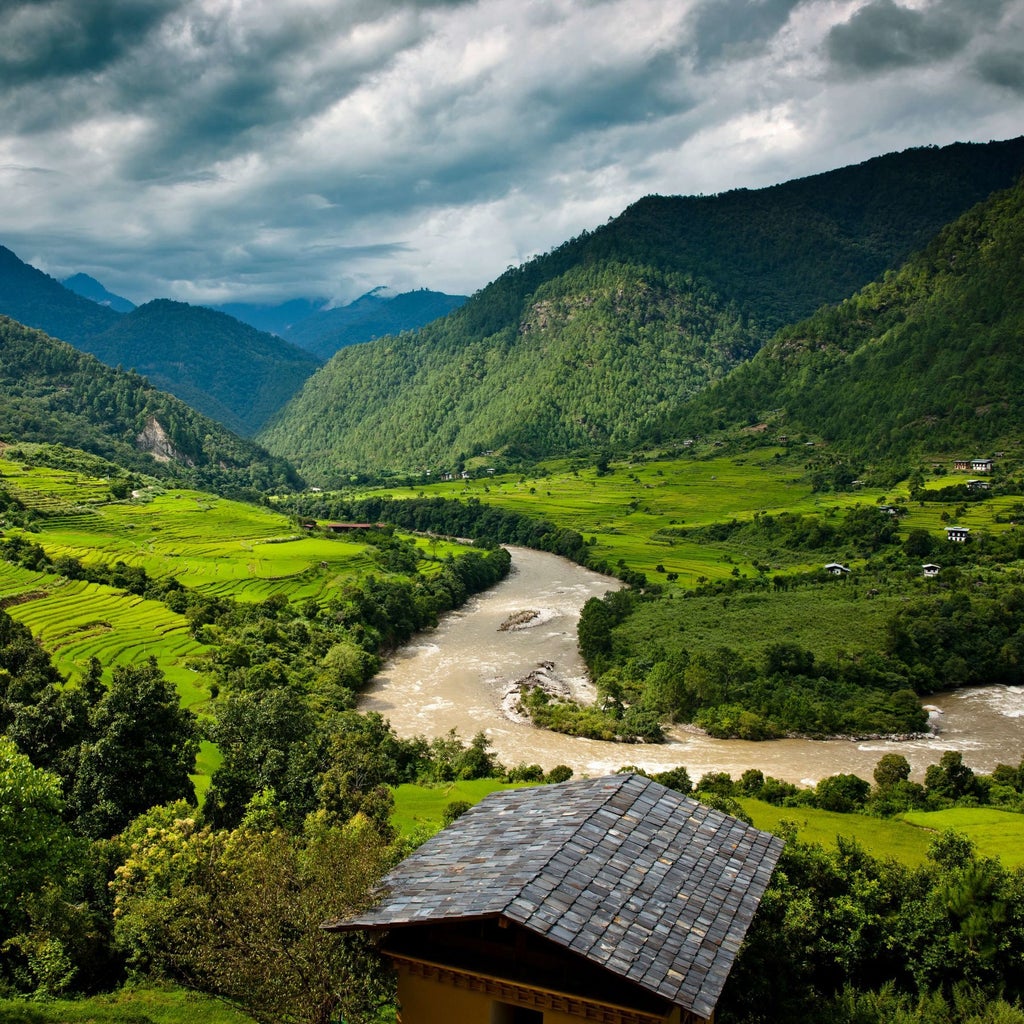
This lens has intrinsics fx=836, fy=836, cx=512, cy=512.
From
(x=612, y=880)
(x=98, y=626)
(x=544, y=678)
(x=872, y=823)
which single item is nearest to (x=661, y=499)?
(x=544, y=678)

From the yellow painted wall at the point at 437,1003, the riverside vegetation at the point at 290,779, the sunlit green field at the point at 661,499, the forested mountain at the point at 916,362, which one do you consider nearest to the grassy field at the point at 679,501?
the sunlit green field at the point at 661,499

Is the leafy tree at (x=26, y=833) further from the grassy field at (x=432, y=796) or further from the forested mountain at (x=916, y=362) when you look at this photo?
the forested mountain at (x=916, y=362)

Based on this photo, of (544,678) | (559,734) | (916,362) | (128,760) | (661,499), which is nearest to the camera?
(128,760)

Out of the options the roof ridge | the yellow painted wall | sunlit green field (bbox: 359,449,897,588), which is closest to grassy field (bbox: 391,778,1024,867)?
the roof ridge

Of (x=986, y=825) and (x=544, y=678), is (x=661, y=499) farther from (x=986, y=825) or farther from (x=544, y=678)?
(x=986, y=825)

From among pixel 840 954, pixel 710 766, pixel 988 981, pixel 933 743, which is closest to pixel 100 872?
pixel 840 954
